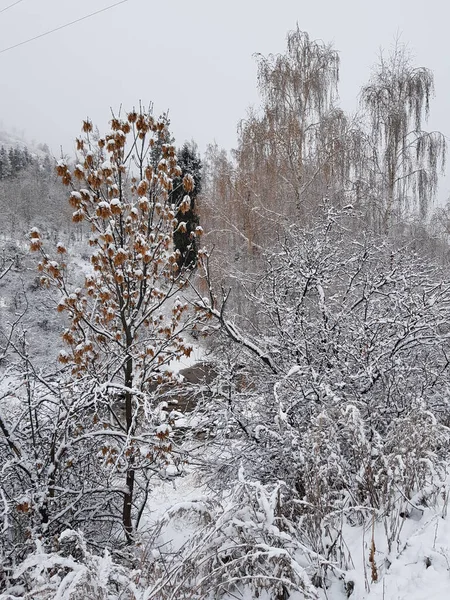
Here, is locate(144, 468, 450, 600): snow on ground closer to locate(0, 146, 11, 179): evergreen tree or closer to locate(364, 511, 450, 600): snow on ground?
locate(364, 511, 450, 600): snow on ground

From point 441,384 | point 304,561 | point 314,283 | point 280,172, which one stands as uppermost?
point 280,172

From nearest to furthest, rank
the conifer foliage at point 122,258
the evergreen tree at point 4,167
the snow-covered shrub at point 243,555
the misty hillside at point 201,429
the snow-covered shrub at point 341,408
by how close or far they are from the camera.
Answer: the snow-covered shrub at point 243,555, the misty hillside at point 201,429, the snow-covered shrub at point 341,408, the conifer foliage at point 122,258, the evergreen tree at point 4,167

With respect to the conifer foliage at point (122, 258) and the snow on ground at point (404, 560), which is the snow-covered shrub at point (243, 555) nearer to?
the snow on ground at point (404, 560)

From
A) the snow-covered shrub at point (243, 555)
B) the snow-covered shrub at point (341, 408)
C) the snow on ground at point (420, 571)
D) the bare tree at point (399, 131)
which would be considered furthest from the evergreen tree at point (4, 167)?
the snow on ground at point (420, 571)

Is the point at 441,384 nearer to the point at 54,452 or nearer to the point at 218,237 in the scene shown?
the point at 54,452

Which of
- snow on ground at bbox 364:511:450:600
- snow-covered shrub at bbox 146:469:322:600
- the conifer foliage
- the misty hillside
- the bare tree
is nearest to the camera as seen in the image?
snow on ground at bbox 364:511:450:600

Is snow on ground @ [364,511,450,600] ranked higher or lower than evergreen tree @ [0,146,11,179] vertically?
lower

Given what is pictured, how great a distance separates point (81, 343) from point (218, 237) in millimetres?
12143

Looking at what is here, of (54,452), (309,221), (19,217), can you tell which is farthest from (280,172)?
(19,217)

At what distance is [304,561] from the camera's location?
7.25ft

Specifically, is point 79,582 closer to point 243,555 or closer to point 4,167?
point 243,555

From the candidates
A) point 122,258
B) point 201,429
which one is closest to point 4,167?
point 122,258

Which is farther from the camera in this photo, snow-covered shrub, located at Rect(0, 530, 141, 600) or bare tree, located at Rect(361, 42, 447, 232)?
bare tree, located at Rect(361, 42, 447, 232)

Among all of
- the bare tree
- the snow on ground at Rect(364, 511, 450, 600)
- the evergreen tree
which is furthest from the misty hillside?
the evergreen tree
